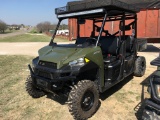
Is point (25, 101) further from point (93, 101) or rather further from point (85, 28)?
point (85, 28)

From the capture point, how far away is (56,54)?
3973 millimetres

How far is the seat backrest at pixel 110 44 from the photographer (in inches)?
193

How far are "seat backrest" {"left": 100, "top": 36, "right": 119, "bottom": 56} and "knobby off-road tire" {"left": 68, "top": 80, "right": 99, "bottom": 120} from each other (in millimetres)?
1392

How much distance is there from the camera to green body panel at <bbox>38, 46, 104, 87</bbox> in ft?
12.0

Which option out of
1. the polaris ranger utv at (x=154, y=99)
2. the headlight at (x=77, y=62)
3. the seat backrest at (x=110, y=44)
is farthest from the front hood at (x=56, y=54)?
the polaris ranger utv at (x=154, y=99)

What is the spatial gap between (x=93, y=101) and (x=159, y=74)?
166cm

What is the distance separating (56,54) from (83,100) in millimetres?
1049

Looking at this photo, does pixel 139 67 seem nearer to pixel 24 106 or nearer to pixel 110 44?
pixel 110 44

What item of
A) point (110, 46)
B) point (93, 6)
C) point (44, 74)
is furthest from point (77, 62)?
point (110, 46)

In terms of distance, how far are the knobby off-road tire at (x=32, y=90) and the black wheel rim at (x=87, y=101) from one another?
4.46 feet

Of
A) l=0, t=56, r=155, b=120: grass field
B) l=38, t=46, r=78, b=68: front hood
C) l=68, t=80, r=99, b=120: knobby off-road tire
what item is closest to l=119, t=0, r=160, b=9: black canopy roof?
l=0, t=56, r=155, b=120: grass field

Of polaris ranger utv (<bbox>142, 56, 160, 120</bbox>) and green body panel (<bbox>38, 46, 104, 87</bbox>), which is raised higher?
green body panel (<bbox>38, 46, 104, 87</bbox>)

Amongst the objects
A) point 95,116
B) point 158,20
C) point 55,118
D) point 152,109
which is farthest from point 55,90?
point 158,20

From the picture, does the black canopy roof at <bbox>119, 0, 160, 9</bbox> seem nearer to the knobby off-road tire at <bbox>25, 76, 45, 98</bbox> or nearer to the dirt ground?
the dirt ground
